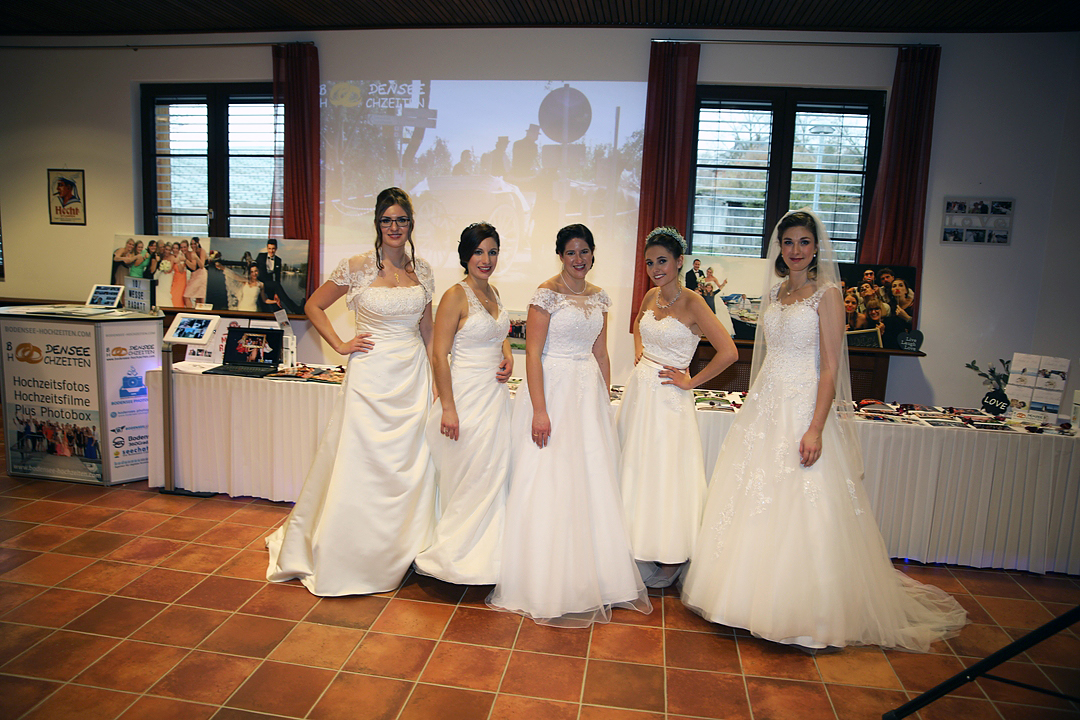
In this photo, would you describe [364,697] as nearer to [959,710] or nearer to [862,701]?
[862,701]

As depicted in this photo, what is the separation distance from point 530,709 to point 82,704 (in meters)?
1.58

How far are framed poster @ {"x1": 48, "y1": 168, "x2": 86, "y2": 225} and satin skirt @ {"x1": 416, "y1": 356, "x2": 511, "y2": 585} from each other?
20.4 ft

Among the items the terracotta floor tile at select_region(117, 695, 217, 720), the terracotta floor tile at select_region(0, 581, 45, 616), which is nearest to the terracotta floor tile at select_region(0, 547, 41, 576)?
the terracotta floor tile at select_region(0, 581, 45, 616)

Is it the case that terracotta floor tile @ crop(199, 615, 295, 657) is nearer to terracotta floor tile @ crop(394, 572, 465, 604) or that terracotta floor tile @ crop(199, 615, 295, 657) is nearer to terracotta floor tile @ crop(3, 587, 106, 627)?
terracotta floor tile @ crop(394, 572, 465, 604)

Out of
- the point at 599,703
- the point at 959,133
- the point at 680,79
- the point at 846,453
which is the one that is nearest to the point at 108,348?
the point at 599,703

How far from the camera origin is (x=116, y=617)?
114 inches

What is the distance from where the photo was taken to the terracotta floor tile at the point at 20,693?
229 centimetres

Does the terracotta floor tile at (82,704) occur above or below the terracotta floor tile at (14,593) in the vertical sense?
above

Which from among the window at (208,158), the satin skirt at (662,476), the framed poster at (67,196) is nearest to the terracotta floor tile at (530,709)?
the satin skirt at (662,476)

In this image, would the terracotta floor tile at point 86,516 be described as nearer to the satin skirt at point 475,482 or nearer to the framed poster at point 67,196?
the satin skirt at point 475,482

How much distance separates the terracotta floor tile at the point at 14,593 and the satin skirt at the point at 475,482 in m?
1.78

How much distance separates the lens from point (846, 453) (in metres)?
2.92

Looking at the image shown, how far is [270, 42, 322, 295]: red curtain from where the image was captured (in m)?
6.41

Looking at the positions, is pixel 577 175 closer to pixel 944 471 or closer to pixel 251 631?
pixel 944 471
